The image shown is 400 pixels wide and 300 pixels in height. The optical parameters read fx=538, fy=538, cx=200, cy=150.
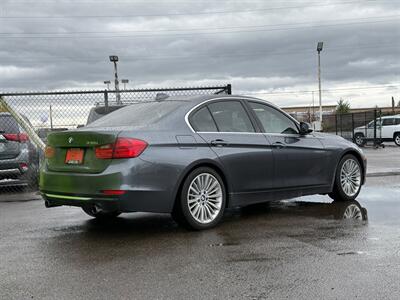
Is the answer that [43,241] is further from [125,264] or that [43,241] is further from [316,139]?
[316,139]

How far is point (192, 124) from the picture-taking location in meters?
6.39

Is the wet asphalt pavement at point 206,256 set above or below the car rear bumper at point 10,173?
below

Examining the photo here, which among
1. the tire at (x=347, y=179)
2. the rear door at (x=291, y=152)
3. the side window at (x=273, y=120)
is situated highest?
the side window at (x=273, y=120)

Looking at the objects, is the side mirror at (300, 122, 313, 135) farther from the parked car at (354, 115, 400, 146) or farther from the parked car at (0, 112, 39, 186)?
the parked car at (354, 115, 400, 146)

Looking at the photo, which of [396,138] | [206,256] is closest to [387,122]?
[396,138]

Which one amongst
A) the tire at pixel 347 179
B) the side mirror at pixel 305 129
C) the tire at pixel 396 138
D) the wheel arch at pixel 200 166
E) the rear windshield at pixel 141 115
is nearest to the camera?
the wheel arch at pixel 200 166

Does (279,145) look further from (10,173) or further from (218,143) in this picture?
(10,173)

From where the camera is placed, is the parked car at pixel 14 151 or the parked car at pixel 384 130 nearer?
the parked car at pixel 14 151

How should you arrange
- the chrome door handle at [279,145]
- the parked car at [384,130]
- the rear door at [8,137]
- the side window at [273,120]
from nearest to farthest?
the chrome door handle at [279,145] → the side window at [273,120] → the rear door at [8,137] → the parked car at [384,130]

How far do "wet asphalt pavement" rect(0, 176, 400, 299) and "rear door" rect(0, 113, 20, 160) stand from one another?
2999mm

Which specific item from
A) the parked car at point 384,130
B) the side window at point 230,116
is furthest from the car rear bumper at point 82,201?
the parked car at point 384,130

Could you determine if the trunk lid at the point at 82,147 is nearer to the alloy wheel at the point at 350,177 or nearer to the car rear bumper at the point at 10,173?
the alloy wheel at the point at 350,177

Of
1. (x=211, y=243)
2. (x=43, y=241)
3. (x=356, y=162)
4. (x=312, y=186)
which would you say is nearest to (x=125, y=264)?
(x=211, y=243)

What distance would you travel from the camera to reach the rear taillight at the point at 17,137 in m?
10.2
